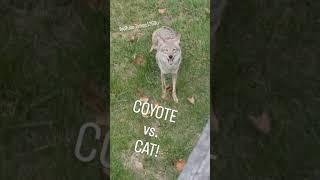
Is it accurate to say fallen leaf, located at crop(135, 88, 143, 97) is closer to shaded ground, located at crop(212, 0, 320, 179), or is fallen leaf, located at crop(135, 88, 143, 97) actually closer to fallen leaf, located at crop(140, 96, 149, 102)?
fallen leaf, located at crop(140, 96, 149, 102)

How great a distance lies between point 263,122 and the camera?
2.34m

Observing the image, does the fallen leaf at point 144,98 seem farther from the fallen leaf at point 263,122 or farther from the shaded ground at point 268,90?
the fallen leaf at point 263,122

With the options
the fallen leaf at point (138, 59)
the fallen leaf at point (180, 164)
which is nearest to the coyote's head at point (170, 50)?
the fallen leaf at point (138, 59)

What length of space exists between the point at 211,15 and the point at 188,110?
447 millimetres

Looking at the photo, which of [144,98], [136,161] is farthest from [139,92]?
[136,161]

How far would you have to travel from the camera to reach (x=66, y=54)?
233 cm

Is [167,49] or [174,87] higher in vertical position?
[167,49]

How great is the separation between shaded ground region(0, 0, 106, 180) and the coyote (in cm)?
27

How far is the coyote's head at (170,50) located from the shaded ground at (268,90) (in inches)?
8.6

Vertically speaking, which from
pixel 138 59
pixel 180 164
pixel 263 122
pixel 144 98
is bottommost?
pixel 180 164

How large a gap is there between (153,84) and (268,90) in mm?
541

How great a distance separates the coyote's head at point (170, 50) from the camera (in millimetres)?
2199

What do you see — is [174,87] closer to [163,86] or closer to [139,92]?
[163,86]

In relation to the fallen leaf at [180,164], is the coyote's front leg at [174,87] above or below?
above
